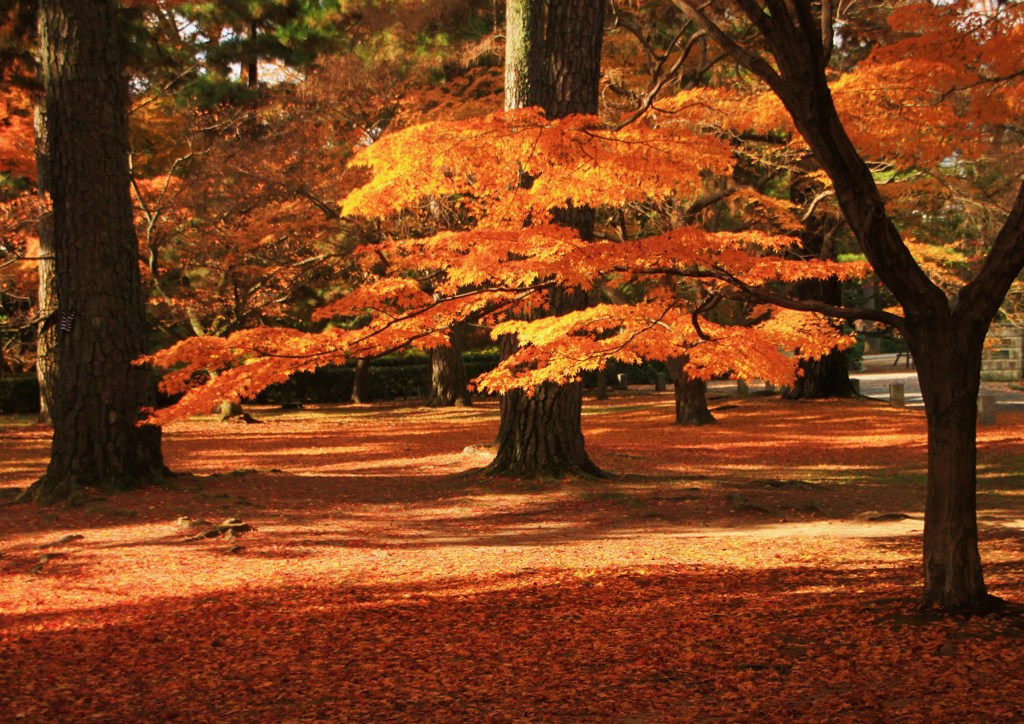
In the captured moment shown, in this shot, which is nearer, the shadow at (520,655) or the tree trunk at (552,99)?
the shadow at (520,655)

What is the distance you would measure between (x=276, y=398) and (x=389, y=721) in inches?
1024

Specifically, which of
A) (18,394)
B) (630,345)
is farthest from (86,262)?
(18,394)

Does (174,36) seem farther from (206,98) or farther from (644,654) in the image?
(644,654)

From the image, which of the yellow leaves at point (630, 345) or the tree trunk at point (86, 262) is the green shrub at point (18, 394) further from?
the yellow leaves at point (630, 345)

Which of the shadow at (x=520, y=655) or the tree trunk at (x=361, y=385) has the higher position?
the tree trunk at (x=361, y=385)

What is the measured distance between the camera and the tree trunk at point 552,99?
37.7 ft

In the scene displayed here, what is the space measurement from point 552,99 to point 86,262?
18.5 ft

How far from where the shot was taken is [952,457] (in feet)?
16.7

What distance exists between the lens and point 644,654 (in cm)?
508

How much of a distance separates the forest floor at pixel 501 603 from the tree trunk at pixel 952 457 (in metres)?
0.21

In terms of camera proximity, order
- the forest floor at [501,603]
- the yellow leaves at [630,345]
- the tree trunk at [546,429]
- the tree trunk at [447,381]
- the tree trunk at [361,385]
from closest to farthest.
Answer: the forest floor at [501,603]
the yellow leaves at [630,345]
the tree trunk at [546,429]
the tree trunk at [447,381]
the tree trunk at [361,385]

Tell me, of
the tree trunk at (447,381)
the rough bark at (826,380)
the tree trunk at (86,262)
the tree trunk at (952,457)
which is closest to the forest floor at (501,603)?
the tree trunk at (952,457)

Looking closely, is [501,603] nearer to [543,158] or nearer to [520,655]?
[520,655]

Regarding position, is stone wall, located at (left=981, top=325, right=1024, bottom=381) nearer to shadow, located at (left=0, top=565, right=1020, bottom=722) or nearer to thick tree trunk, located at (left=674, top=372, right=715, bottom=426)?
thick tree trunk, located at (left=674, top=372, right=715, bottom=426)
